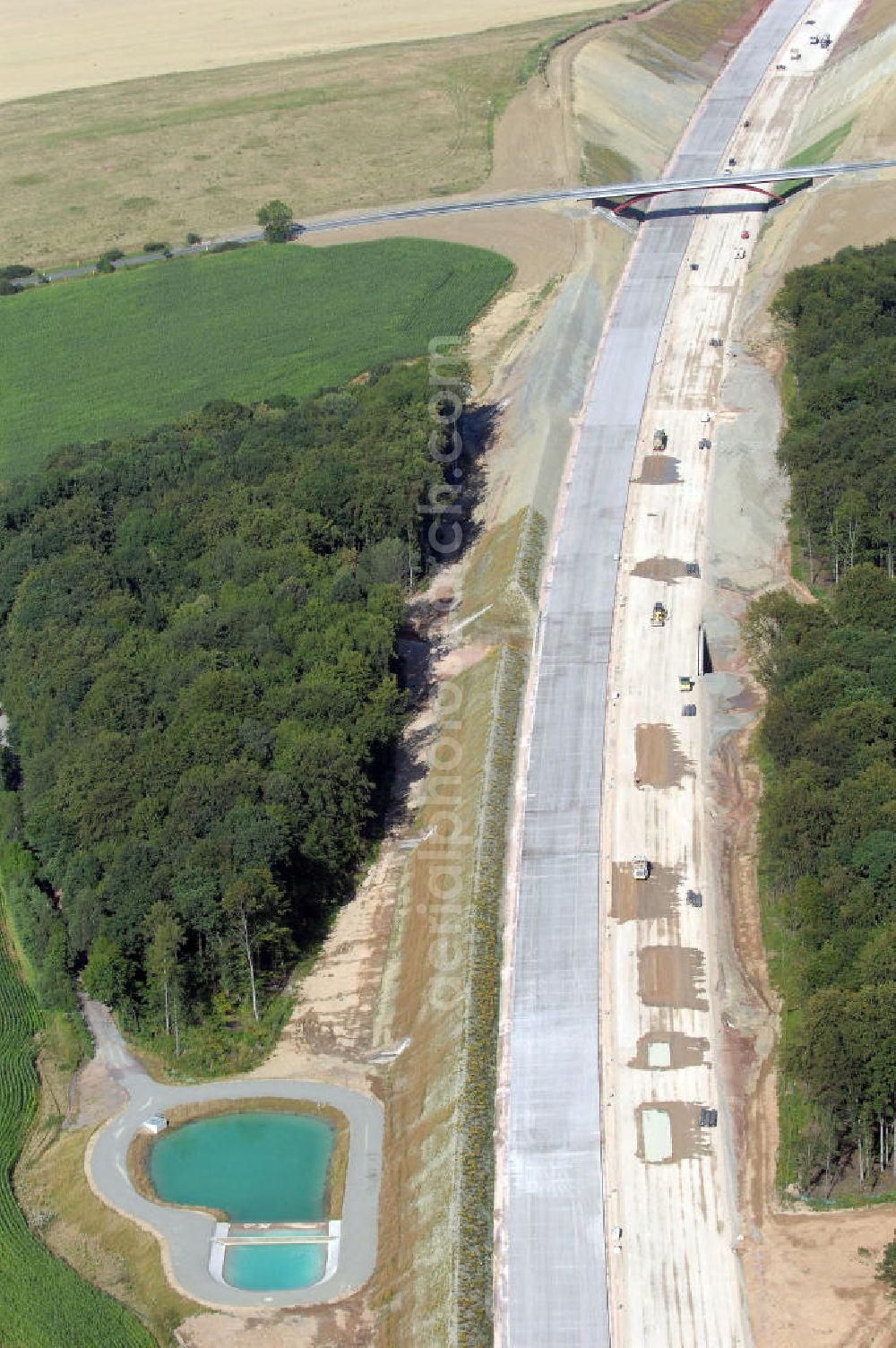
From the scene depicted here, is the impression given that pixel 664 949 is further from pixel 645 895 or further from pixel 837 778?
pixel 837 778

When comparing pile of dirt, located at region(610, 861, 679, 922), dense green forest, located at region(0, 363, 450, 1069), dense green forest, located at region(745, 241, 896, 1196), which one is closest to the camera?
dense green forest, located at region(745, 241, 896, 1196)

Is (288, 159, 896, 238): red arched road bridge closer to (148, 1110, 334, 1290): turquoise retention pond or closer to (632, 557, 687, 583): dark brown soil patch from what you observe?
(632, 557, 687, 583): dark brown soil patch

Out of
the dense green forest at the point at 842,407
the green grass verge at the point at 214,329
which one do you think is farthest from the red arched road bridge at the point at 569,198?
the dense green forest at the point at 842,407

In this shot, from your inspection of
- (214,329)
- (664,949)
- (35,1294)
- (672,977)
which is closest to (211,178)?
(214,329)

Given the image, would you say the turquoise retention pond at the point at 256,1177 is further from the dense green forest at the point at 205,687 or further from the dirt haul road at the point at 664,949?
the dirt haul road at the point at 664,949

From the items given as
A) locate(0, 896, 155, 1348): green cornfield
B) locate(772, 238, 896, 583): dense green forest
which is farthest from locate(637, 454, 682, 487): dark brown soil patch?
locate(0, 896, 155, 1348): green cornfield

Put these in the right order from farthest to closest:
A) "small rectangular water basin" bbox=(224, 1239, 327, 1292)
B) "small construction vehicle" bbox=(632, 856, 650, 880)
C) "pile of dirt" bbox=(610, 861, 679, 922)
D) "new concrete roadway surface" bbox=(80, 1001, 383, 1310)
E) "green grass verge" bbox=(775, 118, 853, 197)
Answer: "green grass verge" bbox=(775, 118, 853, 197) → "small construction vehicle" bbox=(632, 856, 650, 880) → "pile of dirt" bbox=(610, 861, 679, 922) → "small rectangular water basin" bbox=(224, 1239, 327, 1292) → "new concrete roadway surface" bbox=(80, 1001, 383, 1310)

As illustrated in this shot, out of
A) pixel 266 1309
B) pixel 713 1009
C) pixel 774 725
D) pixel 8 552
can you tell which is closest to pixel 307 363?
pixel 8 552

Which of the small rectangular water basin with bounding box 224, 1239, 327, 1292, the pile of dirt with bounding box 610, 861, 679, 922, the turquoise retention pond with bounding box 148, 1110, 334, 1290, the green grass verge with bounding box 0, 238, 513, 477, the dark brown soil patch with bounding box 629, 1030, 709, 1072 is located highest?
the green grass verge with bounding box 0, 238, 513, 477
